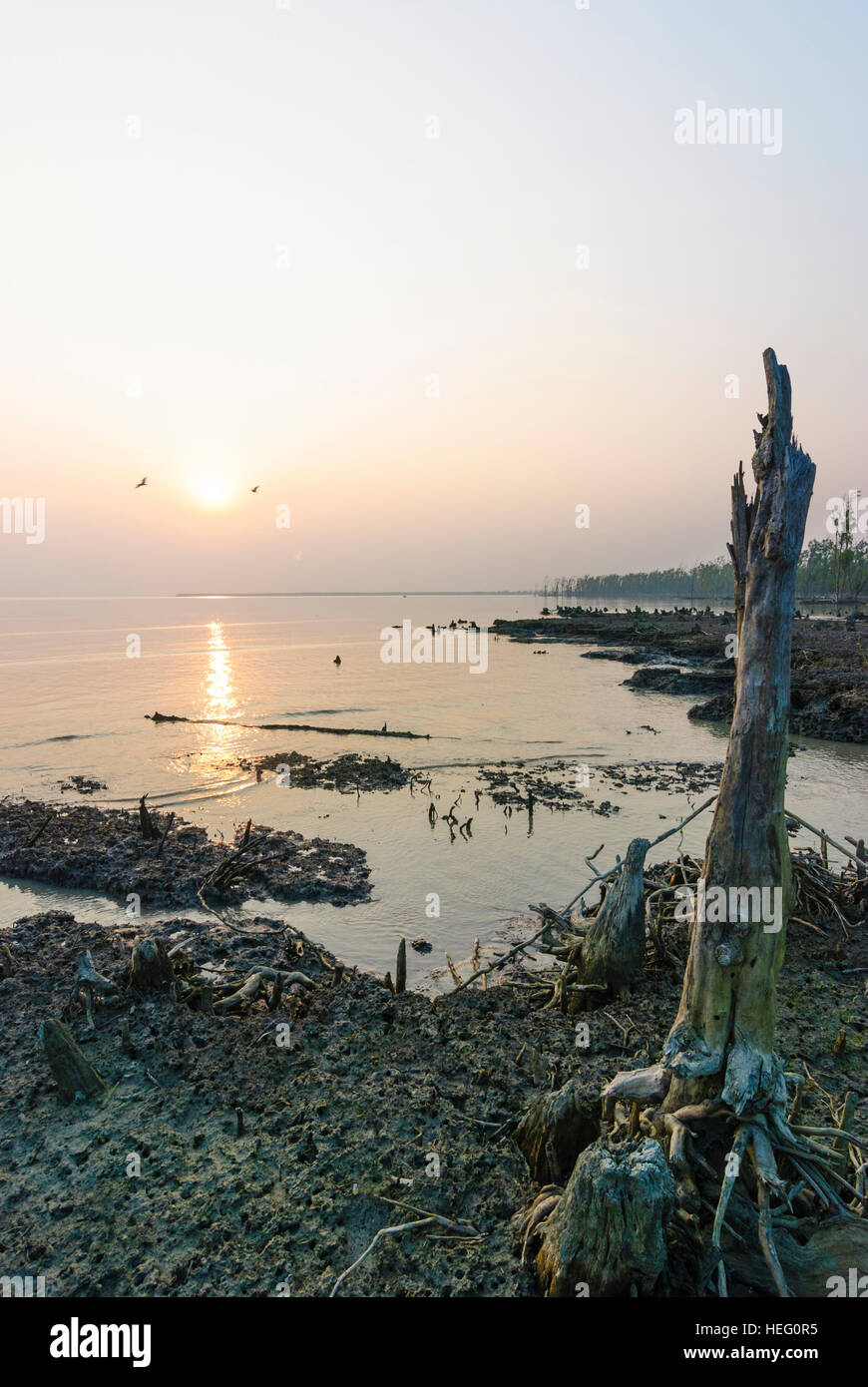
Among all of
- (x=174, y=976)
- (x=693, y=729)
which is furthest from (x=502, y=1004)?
(x=693, y=729)

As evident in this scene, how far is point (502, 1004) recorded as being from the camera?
7.74 m

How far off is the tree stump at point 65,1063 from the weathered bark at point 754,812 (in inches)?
204

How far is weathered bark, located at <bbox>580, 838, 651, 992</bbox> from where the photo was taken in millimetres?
7852

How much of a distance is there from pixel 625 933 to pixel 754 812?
432 cm

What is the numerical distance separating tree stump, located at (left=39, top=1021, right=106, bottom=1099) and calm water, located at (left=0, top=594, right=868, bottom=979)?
4345 millimetres

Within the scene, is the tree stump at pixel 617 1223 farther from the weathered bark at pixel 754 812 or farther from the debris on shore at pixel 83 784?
the debris on shore at pixel 83 784

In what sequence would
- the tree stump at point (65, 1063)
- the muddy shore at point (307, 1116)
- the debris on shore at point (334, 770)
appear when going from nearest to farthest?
the muddy shore at point (307, 1116) → the tree stump at point (65, 1063) → the debris on shore at point (334, 770)

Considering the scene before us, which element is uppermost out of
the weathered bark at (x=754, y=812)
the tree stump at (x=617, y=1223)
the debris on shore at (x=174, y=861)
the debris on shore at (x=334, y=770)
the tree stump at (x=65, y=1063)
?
the weathered bark at (x=754, y=812)

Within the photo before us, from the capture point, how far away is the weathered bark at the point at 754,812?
3.92m

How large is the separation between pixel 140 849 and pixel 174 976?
22.4 feet

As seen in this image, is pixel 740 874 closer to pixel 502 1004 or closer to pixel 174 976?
pixel 502 1004

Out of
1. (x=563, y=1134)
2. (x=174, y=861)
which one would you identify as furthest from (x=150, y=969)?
(x=174, y=861)

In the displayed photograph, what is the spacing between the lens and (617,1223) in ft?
11.7

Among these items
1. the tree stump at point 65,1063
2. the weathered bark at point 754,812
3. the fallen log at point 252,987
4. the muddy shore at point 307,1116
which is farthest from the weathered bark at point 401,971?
the weathered bark at point 754,812
